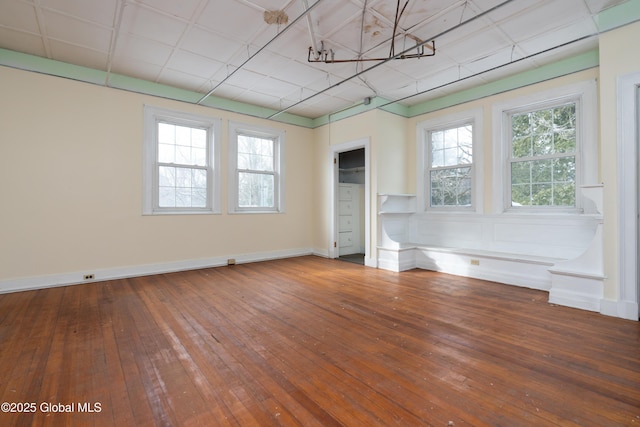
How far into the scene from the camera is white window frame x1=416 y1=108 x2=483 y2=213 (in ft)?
16.2

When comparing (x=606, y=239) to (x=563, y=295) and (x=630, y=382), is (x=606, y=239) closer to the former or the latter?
(x=563, y=295)

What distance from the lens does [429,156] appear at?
575 cm

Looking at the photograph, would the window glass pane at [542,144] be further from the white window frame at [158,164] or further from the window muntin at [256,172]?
the white window frame at [158,164]

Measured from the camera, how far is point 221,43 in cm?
364

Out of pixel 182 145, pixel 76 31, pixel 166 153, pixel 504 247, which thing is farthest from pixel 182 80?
pixel 504 247

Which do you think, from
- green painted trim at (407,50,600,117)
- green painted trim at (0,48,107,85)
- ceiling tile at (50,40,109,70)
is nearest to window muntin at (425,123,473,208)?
green painted trim at (407,50,600,117)

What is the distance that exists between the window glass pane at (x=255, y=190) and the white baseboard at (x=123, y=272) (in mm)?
1041

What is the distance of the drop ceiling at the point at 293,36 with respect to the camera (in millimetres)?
2984

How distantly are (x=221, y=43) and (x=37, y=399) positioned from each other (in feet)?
12.3

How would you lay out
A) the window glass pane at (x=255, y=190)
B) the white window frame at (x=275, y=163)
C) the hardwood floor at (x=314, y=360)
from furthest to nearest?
the window glass pane at (x=255, y=190) → the white window frame at (x=275, y=163) → the hardwood floor at (x=314, y=360)

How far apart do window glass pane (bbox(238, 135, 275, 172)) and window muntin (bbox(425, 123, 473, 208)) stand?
3.24 m

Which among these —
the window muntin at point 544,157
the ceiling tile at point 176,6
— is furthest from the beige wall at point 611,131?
the ceiling tile at point 176,6

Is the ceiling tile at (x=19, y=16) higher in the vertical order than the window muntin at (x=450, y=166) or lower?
higher

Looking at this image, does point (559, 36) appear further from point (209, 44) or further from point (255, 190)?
point (255, 190)
